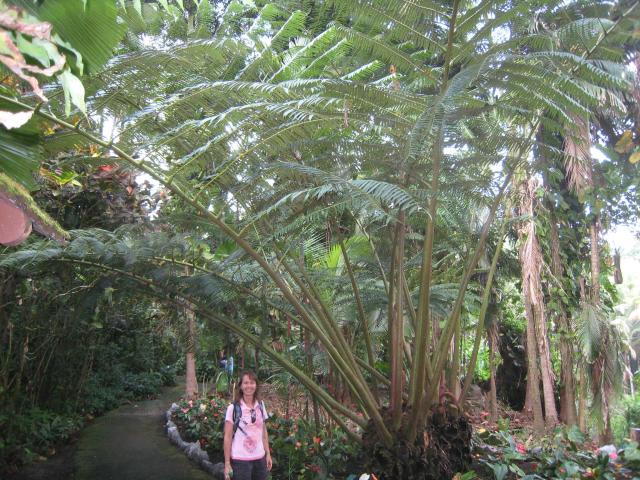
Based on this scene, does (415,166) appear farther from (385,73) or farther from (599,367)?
(599,367)

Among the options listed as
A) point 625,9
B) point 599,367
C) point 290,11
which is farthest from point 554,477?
point 290,11

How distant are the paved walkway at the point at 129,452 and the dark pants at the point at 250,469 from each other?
166 centimetres

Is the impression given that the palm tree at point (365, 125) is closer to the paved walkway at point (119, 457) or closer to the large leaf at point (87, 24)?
the large leaf at point (87, 24)

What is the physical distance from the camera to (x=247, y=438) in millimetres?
3121

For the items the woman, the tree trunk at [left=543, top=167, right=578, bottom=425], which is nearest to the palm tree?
the woman

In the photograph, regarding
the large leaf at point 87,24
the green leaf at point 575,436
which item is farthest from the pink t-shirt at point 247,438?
the green leaf at point 575,436

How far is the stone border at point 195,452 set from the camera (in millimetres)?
4504

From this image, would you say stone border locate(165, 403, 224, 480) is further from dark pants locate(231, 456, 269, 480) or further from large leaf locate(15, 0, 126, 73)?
large leaf locate(15, 0, 126, 73)

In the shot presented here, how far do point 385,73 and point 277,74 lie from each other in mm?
1376

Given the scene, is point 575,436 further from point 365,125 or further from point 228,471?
point 365,125

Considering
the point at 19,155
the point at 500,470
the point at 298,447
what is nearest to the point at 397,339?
the point at 500,470

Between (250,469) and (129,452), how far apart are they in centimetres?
311

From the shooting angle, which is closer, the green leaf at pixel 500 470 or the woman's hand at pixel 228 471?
the woman's hand at pixel 228 471

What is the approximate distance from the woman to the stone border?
1404 mm
